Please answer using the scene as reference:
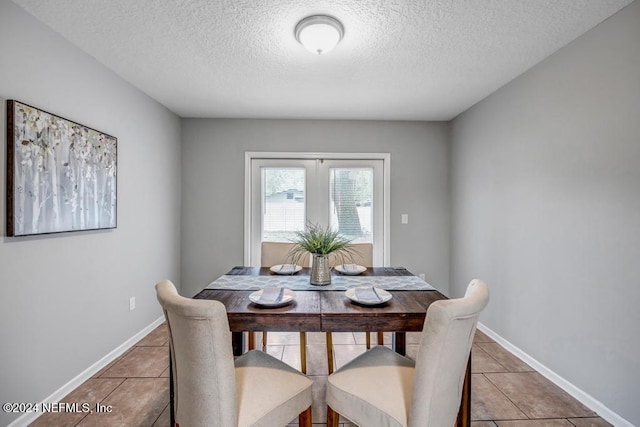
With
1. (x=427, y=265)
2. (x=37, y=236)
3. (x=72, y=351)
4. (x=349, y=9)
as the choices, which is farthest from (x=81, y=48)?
(x=427, y=265)

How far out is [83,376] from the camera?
2.25 meters

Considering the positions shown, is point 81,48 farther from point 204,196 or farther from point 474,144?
point 474,144

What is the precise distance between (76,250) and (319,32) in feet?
7.23

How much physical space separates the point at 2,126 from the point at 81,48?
2.99 feet

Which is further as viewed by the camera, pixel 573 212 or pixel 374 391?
pixel 573 212

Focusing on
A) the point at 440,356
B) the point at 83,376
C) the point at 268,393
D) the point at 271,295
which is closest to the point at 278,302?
the point at 271,295

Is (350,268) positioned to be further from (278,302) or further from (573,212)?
(573,212)

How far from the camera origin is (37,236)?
190 centimetres

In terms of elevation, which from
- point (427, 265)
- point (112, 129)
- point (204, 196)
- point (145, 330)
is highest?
point (112, 129)

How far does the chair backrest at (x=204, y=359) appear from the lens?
1140mm

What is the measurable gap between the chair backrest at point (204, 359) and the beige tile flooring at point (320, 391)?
85 centimetres

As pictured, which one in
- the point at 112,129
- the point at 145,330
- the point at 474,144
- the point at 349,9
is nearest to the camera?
the point at 349,9

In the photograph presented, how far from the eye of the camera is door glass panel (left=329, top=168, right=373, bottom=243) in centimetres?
402

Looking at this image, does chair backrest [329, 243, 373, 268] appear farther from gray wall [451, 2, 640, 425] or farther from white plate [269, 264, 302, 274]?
gray wall [451, 2, 640, 425]
